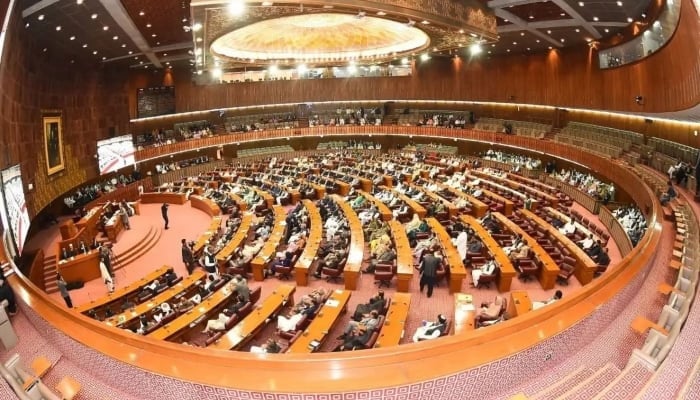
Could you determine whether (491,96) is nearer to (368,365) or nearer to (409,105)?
(409,105)

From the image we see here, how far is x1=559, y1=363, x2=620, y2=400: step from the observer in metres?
4.01

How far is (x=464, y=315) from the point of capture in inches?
301

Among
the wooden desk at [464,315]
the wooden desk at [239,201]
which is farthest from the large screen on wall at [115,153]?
the wooden desk at [464,315]

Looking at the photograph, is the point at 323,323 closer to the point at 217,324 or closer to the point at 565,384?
the point at 217,324

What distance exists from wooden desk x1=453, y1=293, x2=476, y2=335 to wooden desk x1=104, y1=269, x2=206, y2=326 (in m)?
5.84

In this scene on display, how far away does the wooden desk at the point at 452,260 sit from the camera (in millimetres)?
9695

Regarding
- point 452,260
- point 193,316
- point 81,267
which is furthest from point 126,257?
point 452,260

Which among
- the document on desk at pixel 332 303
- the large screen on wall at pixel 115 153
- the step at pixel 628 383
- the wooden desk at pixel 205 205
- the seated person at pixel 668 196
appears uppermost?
the large screen on wall at pixel 115 153

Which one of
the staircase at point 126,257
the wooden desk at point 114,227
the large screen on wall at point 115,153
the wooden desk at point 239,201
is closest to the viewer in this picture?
the staircase at point 126,257

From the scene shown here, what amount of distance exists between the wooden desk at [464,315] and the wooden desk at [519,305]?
2.29 feet

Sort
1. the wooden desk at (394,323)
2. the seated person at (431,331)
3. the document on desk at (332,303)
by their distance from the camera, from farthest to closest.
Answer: the document on desk at (332,303), the seated person at (431,331), the wooden desk at (394,323)

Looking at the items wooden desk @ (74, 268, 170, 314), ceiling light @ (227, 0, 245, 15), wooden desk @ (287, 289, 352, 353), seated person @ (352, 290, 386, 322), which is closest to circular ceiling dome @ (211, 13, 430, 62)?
ceiling light @ (227, 0, 245, 15)

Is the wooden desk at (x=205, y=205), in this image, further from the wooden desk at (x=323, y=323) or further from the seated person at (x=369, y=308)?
the seated person at (x=369, y=308)

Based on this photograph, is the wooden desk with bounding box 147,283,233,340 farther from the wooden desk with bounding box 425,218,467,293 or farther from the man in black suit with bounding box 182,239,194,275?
the wooden desk with bounding box 425,218,467,293
